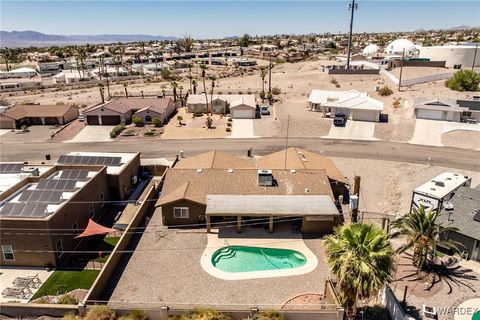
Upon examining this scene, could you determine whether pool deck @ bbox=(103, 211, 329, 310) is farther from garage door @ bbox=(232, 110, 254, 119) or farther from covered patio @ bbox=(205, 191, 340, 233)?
garage door @ bbox=(232, 110, 254, 119)

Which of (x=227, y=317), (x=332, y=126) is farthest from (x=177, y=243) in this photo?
(x=332, y=126)

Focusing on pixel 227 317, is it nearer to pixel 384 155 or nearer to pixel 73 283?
pixel 73 283

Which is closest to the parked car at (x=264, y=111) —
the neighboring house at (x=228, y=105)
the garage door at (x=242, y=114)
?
the neighboring house at (x=228, y=105)

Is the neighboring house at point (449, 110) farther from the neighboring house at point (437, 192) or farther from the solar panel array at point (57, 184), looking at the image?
the solar panel array at point (57, 184)

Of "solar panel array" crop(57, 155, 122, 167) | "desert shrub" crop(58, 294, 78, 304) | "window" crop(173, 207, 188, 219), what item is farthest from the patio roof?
"solar panel array" crop(57, 155, 122, 167)

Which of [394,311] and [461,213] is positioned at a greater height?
[461,213]

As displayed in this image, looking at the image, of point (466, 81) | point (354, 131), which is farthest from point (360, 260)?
point (466, 81)
